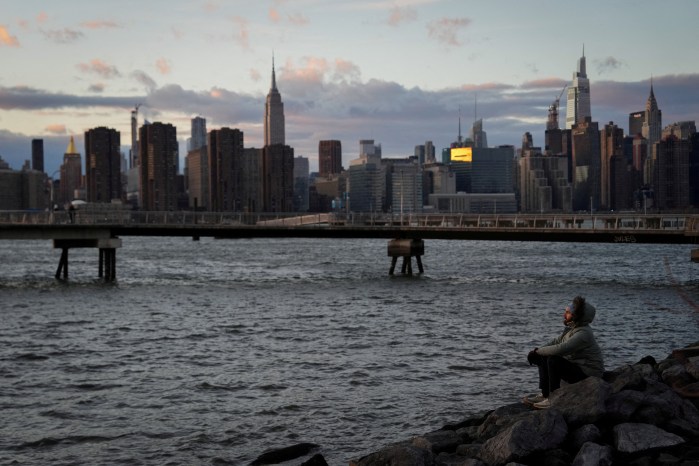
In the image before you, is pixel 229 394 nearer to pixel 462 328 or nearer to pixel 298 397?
pixel 298 397

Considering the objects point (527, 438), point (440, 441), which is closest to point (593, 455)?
point (527, 438)

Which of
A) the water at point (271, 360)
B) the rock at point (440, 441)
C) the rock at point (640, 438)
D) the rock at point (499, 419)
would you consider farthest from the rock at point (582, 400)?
the water at point (271, 360)

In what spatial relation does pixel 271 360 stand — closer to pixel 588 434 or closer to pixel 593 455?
pixel 588 434

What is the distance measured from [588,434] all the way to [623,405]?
123 cm

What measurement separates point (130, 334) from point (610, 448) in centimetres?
3137

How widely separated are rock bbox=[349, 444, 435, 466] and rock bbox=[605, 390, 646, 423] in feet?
10.2

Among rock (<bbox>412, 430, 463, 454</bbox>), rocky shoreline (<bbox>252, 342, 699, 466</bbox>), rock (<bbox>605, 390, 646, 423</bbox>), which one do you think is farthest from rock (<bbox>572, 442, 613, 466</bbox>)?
rock (<bbox>412, 430, 463, 454</bbox>)

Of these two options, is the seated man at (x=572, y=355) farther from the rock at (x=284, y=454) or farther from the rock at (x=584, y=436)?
the rock at (x=284, y=454)

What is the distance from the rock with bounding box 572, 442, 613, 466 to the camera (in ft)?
40.2

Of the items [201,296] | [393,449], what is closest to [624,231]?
[201,296]

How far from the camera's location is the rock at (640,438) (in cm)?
1273

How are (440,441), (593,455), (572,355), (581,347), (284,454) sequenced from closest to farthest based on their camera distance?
1. (593,455)
2. (581,347)
3. (572,355)
4. (440,441)
5. (284,454)

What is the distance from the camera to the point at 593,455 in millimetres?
12352

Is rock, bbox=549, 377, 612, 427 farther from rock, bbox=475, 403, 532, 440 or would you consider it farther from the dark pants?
rock, bbox=475, 403, 532, 440
